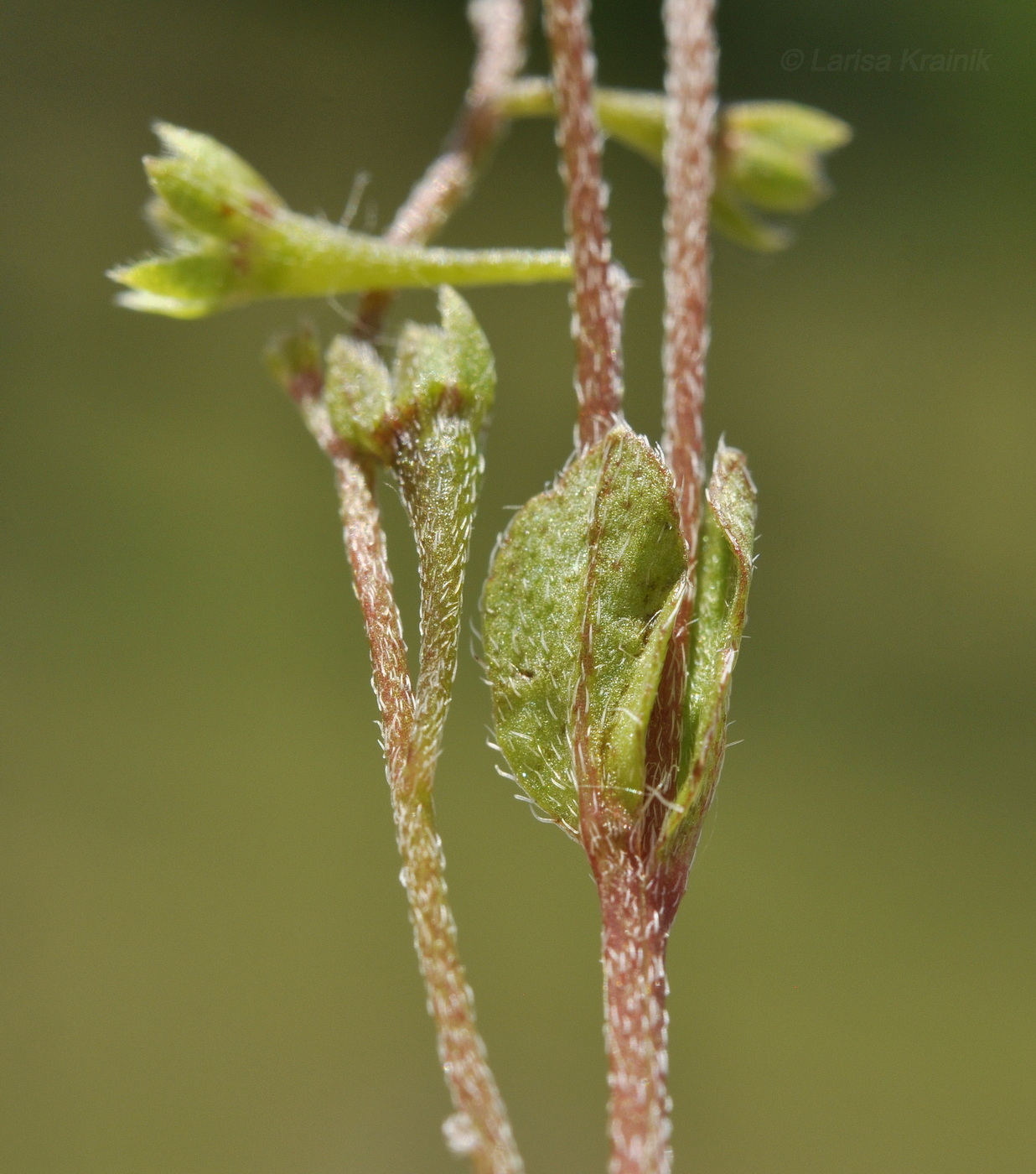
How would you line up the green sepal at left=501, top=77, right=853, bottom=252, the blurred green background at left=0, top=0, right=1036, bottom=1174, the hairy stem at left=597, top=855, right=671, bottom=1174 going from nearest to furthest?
1. the hairy stem at left=597, top=855, right=671, bottom=1174
2. the green sepal at left=501, top=77, right=853, bottom=252
3. the blurred green background at left=0, top=0, right=1036, bottom=1174

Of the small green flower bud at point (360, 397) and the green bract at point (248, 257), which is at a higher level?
the green bract at point (248, 257)

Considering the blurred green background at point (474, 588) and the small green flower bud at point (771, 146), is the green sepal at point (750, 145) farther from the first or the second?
the blurred green background at point (474, 588)

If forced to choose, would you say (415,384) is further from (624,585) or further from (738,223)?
(738,223)

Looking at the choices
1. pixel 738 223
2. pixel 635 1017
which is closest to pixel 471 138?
pixel 738 223

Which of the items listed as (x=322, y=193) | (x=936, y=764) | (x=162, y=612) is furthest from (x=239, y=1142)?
(x=322, y=193)

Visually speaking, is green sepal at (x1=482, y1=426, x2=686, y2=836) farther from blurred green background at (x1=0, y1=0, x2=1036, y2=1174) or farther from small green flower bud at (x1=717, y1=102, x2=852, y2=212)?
blurred green background at (x1=0, y1=0, x2=1036, y2=1174)

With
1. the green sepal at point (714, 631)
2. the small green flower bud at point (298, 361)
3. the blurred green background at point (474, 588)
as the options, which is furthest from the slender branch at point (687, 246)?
the blurred green background at point (474, 588)

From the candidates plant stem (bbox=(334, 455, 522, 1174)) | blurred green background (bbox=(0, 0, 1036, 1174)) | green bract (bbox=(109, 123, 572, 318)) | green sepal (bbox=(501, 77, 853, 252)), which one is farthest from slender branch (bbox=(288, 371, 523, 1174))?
blurred green background (bbox=(0, 0, 1036, 1174))
